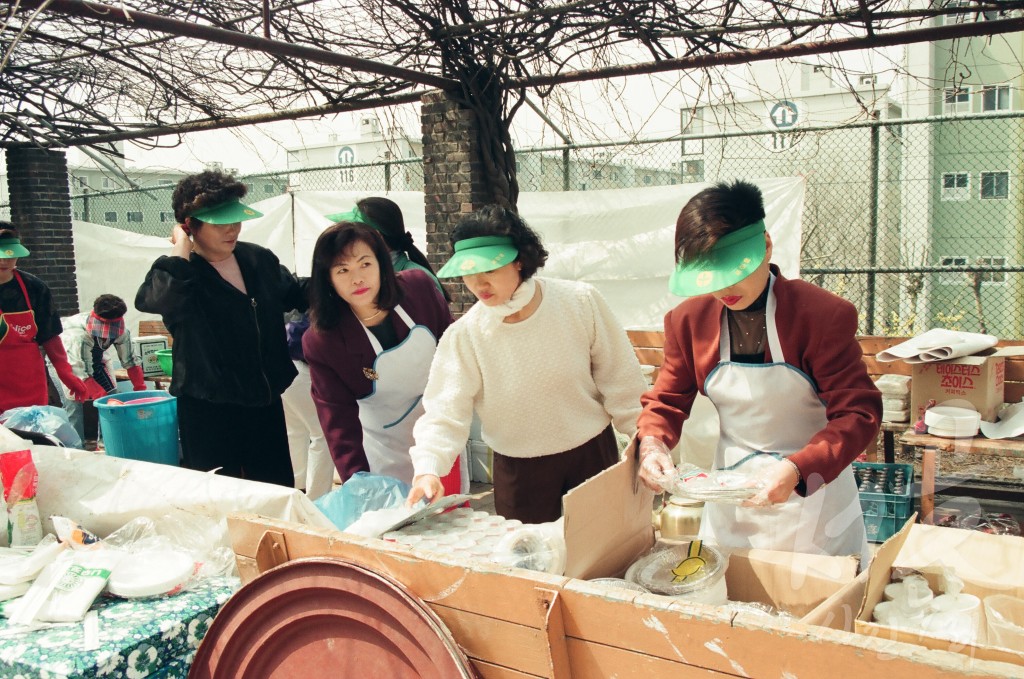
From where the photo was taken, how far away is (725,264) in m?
1.99

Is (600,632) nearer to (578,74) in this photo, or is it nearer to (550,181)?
(578,74)

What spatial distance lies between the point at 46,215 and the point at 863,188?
1035 centimetres

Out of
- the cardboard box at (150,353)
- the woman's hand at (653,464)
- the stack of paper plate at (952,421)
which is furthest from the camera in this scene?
the cardboard box at (150,353)

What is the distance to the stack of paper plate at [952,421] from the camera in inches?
169

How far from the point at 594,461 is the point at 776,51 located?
9.26 feet

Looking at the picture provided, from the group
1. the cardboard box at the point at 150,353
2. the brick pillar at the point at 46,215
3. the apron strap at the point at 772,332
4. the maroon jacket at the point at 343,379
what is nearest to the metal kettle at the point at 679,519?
the maroon jacket at the point at 343,379

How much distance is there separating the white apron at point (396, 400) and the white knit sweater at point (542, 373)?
1.27 ft

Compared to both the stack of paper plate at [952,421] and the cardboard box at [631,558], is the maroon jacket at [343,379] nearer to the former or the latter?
the cardboard box at [631,558]

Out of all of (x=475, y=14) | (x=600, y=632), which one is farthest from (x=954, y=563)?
(x=475, y=14)

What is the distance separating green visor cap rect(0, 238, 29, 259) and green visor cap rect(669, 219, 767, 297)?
165 inches

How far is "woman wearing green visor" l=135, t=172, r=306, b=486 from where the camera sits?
130 inches

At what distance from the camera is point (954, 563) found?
1.66 metres

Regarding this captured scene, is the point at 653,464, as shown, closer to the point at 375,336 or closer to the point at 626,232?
the point at 375,336

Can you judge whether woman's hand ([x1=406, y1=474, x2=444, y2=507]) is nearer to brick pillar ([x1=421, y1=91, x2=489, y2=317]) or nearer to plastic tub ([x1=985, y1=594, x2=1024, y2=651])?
plastic tub ([x1=985, y1=594, x2=1024, y2=651])
